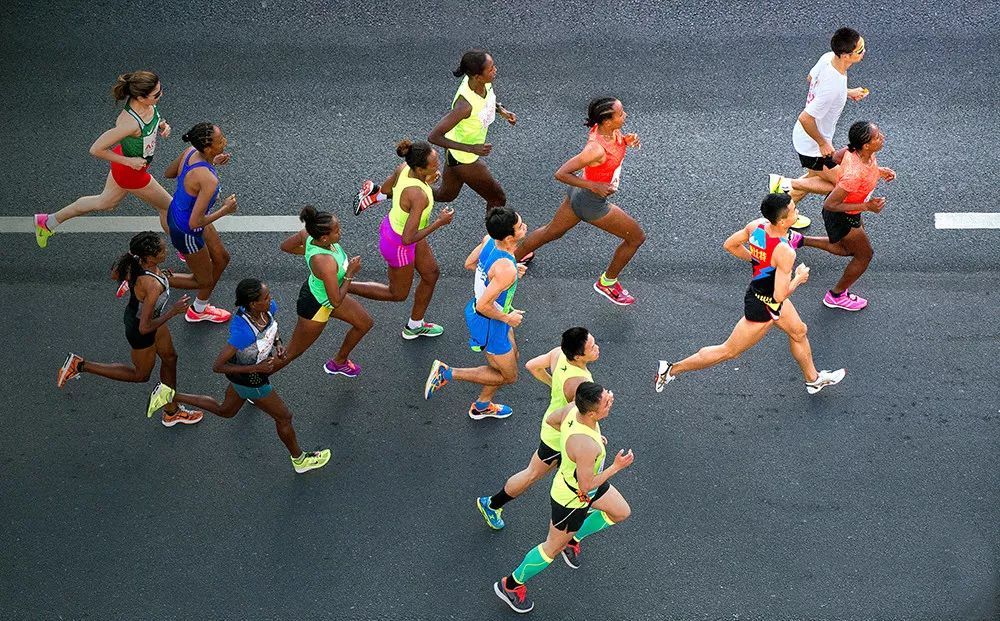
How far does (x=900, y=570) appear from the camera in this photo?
7785 millimetres

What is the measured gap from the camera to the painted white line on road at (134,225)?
1049cm

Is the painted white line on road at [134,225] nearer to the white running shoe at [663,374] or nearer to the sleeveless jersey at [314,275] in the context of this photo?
the sleeveless jersey at [314,275]

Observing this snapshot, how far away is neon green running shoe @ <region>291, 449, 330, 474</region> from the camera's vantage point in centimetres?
843

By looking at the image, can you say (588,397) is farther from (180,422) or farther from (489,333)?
(180,422)

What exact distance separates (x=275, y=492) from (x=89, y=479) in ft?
4.47

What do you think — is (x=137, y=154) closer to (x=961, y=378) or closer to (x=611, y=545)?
(x=611, y=545)

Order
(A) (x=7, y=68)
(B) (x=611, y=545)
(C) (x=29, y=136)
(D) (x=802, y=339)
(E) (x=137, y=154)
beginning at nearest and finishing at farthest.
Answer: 1. (B) (x=611, y=545)
2. (D) (x=802, y=339)
3. (E) (x=137, y=154)
4. (C) (x=29, y=136)
5. (A) (x=7, y=68)

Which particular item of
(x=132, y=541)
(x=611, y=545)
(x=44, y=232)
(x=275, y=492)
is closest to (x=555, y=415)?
(x=611, y=545)

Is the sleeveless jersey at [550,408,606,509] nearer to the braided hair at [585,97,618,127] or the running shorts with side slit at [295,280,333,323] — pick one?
the running shorts with side slit at [295,280,333,323]

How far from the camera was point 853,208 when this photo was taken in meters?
9.09

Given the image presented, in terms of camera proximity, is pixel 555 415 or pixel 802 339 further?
pixel 802 339

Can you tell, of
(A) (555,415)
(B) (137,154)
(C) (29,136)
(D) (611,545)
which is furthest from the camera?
(C) (29,136)

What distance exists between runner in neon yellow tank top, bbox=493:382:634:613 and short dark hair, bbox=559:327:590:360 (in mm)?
352

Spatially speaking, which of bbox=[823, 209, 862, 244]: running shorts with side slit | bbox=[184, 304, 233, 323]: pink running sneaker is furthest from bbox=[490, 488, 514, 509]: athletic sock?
bbox=[823, 209, 862, 244]: running shorts with side slit
